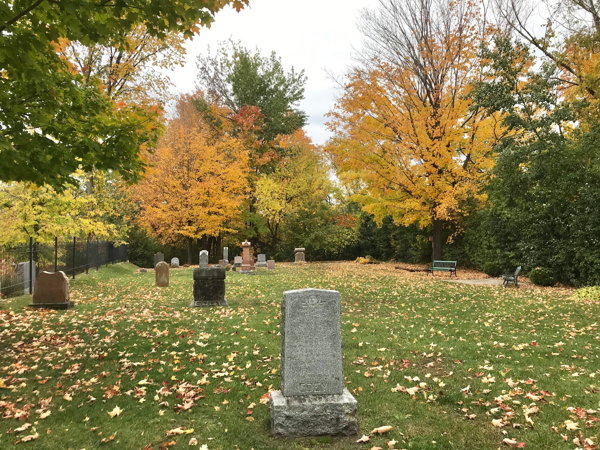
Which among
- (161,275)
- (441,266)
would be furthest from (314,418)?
(441,266)

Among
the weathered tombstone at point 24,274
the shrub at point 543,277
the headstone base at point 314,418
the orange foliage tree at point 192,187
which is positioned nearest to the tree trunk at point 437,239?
the shrub at point 543,277

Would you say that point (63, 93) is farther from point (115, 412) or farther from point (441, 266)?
point (441, 266)

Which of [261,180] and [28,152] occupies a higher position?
[261,180]

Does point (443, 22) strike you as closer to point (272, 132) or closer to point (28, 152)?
point (272, 132)

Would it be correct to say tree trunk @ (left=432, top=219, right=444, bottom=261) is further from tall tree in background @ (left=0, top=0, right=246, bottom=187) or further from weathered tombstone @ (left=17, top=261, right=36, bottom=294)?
weathered tombstone @ (left=17, top=261, right=36, bottom=294)

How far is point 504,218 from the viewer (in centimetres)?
1900

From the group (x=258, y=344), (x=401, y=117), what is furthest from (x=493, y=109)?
(x=258, y=344)

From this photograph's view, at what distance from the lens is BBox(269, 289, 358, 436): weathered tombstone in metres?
4.13

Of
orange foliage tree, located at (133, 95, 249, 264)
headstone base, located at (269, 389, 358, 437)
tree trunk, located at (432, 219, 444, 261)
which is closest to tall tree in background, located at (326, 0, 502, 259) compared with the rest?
tree trunk, located at (432, 219, 444, 261)

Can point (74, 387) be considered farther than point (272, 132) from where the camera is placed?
No

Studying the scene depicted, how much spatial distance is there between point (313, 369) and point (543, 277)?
572 inches

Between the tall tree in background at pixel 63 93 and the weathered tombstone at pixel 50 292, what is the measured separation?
15.3ft

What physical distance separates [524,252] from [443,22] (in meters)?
11.9

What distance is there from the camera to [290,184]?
32.3m
